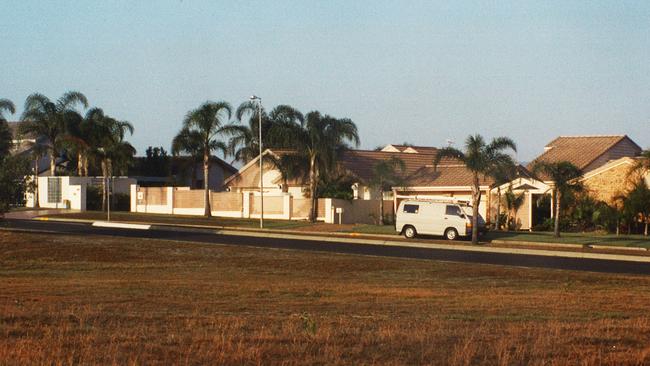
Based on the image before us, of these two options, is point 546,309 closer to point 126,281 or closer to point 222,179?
point 126,281

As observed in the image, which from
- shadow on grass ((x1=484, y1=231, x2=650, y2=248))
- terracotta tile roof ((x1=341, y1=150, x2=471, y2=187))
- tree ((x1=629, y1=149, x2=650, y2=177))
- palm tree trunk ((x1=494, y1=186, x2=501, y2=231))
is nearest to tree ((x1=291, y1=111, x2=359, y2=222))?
terracotta tile roof ((x1=341, y1=150, x2=471, y2=187))

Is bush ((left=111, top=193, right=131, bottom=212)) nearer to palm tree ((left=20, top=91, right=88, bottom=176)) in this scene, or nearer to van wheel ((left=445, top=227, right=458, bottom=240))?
palm tree ((left=20, top=91, right=88, bottom=176))

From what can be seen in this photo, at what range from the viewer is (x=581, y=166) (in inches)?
2362

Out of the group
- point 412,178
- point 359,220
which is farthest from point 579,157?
point 359,220

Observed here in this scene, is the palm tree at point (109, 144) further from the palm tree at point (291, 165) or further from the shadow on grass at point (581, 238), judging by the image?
the shadow on grass at point (581, 238)

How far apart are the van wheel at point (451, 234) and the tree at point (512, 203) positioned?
27.5 ft

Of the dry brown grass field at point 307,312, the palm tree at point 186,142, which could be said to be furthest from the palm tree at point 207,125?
the dry brown grass field at point 307,312

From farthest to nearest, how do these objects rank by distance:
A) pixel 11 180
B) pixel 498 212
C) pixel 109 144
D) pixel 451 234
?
pixel 109 144 → pixel 498 212 → pixel 451 234 → pixel 11 180

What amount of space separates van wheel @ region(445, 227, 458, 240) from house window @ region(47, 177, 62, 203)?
122ft

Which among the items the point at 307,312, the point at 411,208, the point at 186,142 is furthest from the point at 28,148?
the point at 307,312

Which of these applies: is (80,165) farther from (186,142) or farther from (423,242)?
(423,242)

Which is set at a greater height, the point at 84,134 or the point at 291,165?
the point at 84,134

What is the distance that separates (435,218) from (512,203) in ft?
29.4

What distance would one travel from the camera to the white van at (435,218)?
4612cm
